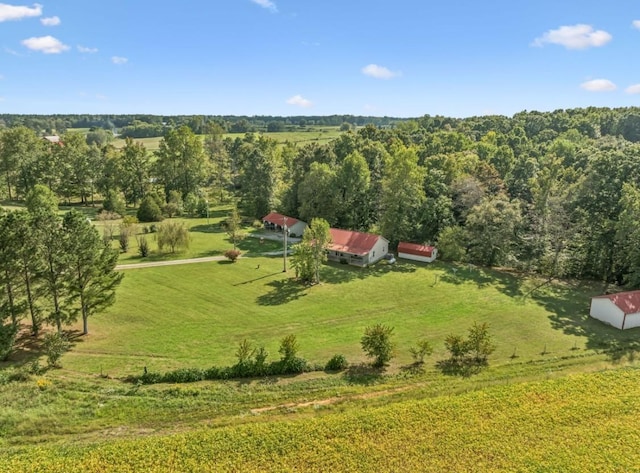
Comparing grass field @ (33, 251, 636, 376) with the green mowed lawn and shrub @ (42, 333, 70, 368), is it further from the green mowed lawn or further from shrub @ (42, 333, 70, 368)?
shrub @ (42, 333, 70, 368)

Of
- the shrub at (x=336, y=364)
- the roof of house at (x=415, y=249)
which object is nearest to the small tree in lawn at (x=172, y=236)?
the roof of house at (x=415, y=249)

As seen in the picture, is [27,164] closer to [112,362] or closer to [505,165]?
[112,362]

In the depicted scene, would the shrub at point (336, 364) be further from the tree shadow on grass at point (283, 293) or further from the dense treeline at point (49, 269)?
the dense treeline at point (49, 269)

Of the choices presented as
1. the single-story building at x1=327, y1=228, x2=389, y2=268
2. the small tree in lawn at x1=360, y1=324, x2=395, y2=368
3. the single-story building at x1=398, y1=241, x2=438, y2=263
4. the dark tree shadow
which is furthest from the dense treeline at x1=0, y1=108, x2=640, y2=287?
the small tree in lawn at x1=360, y1=324, x2=395, y2=368

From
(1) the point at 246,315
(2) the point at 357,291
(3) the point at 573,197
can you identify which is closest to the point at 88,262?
(1) the point at 246,315

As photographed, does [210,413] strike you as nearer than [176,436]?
No

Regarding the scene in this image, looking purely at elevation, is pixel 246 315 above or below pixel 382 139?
below

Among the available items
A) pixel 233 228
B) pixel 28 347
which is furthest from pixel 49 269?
pixel 233 228
